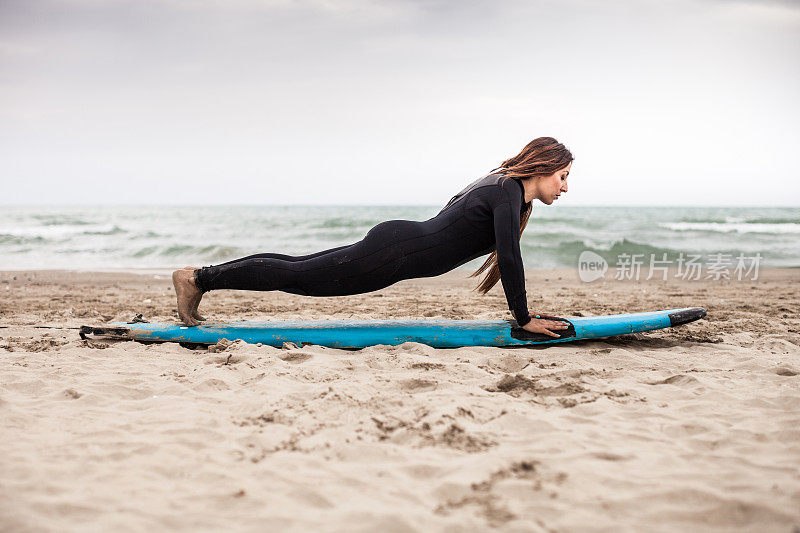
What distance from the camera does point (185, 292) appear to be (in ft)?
12.1

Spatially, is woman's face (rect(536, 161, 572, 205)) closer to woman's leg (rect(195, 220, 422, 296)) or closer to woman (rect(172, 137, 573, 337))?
woman (rect(172, 137, 573, 337))

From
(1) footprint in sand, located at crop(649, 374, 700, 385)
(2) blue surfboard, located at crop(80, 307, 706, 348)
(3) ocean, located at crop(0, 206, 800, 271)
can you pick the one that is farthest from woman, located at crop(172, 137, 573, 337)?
(3) ocean, located at crop(0, 206, 800, 271)

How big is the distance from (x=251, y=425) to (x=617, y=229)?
20.0m

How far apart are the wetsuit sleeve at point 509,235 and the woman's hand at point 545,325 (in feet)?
0.91

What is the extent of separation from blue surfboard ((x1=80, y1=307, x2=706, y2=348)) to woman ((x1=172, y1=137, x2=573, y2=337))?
0.59 feet

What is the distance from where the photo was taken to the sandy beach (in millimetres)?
1642

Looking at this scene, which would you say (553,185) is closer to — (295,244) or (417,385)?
(417,385)

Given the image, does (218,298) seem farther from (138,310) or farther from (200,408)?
(200,408)

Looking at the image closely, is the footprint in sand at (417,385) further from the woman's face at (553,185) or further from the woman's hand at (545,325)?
the woman's face at (553,185)

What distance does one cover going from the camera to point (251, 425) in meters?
2.27

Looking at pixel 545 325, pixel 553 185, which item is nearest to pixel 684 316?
pixel 545 325

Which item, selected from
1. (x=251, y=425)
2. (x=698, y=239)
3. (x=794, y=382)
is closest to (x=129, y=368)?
(x=251, y=425)

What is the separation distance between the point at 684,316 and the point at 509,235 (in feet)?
4.81

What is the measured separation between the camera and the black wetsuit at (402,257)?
133 inches
